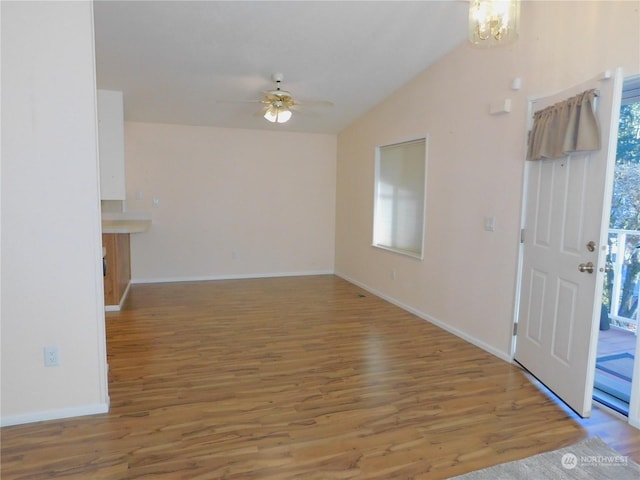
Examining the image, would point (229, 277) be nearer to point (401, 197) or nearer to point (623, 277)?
point (401, 197)

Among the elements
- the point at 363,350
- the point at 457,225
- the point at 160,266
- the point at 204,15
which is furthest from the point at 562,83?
the point at 160,266

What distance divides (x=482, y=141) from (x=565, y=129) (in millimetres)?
1080

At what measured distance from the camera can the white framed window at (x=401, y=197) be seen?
4.77 meters

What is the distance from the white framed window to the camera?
15.6ft

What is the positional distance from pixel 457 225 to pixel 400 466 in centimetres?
260

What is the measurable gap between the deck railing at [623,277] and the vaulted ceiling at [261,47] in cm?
237

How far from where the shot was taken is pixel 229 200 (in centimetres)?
642

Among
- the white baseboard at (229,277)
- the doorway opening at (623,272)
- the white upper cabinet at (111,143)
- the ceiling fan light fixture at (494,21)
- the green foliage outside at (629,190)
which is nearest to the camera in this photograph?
the ceiling fan light fixture at (494,21)

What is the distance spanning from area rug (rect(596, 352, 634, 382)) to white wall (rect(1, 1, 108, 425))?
3.79 meters

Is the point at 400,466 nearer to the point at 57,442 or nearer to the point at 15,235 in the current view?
the point at 57,442

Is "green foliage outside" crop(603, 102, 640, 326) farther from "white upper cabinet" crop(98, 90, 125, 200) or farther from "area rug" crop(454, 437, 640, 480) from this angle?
"white upper cabinet" crop(98, 90, 125, 200)

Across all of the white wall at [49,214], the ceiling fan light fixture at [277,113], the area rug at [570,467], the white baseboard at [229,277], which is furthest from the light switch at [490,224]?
the white baseboard at [229,277]

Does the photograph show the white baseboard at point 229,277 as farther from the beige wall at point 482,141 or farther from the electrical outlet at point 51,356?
the electrical outlet at point 51,356

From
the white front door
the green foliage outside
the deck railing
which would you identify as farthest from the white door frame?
the deck railing
